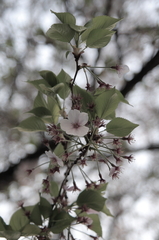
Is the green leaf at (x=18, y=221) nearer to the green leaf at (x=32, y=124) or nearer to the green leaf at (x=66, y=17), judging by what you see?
the green leaf at (x=32, y=124)

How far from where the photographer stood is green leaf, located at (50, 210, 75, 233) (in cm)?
29

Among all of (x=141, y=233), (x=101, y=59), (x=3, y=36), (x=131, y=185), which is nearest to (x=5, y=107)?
(x=3, y=36)

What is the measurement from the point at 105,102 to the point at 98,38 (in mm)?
82

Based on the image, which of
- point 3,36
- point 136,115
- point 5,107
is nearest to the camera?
point 3,36

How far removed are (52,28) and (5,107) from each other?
1.66 m

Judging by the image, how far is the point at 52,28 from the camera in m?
0.28

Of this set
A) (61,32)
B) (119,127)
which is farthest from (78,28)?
(119,127)

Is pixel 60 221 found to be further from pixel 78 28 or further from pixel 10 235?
pixel 78 28

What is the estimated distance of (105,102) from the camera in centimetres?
28

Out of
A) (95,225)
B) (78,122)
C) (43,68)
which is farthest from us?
(43,68)

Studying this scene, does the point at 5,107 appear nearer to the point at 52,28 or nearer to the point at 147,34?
the point at 147,34

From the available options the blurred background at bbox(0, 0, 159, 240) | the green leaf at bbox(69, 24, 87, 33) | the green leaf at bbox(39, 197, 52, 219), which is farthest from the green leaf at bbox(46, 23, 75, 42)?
the blurred background at bbox(0, 0, 159, 240)

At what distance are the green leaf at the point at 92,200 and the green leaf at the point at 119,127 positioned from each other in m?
0.09

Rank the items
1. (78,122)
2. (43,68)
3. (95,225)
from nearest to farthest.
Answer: (78,122) → (95,225) → (43,68)
